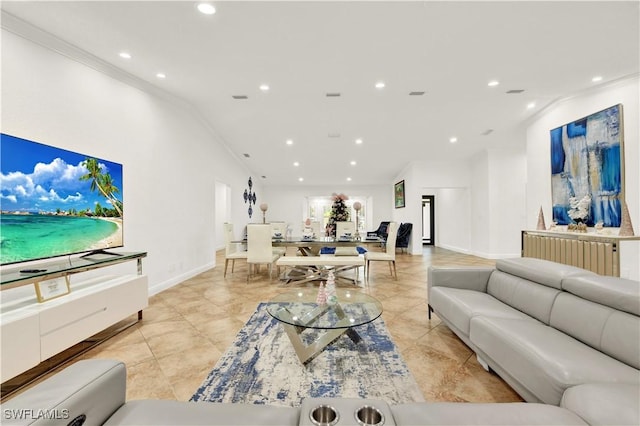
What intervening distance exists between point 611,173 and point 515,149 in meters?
3.53

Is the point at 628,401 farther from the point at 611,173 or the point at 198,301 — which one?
the point at 611,173

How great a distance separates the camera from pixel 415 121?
17.3 feet

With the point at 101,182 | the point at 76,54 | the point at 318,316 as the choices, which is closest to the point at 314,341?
the point at 318,316

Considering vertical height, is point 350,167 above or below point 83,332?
above

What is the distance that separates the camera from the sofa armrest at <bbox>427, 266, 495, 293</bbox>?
2.77 metres

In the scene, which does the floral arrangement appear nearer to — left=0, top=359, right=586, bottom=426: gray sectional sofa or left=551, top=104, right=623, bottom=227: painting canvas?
left=551, top=104, right=623, bottom=227: painting canvas

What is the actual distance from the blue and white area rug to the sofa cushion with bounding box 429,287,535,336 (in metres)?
0.57

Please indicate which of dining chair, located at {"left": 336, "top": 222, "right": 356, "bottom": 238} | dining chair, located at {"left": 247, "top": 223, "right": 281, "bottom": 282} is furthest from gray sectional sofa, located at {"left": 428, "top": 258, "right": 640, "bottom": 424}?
dining chair, located at {"left": 336, "top": 222, "right": 356, "bottom": 238}

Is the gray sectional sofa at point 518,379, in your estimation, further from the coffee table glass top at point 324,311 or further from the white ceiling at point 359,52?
the white ceiling at point 359,52

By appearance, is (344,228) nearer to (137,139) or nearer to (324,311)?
(324,311)

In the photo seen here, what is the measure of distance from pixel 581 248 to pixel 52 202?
6175mm

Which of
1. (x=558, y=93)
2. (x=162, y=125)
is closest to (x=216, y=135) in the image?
(x=162, y=125)

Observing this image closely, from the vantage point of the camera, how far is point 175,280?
4.38 metres

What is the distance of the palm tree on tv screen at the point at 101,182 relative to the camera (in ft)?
9.20
